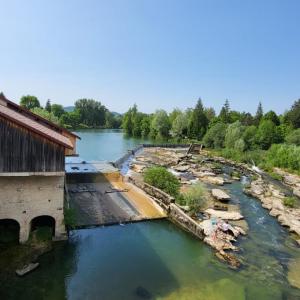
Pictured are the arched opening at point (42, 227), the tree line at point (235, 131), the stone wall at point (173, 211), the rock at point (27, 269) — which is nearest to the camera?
the rock at point (27, 269)

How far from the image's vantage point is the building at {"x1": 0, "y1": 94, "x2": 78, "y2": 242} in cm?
1527

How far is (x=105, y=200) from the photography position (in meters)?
25.5

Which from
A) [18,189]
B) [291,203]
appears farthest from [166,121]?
[18,189]

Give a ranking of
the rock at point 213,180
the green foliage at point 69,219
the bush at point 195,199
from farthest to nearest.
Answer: the rock at point 213,180 → the bush at point 195,199 → the green foliage at point 69,219

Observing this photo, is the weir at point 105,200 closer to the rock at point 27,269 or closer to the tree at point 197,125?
the rock at point 27,269

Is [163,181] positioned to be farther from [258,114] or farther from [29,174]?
[258,114]

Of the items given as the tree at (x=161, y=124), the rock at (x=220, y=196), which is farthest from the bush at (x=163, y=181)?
the tree at (x=161, y=124)

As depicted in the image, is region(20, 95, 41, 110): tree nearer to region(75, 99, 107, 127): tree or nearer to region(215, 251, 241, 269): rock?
region(75, 99, 107, 127): tree

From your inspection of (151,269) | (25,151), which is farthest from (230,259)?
(25,151)

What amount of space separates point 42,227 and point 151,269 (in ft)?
23.5

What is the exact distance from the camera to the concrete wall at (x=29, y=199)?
1677 cm

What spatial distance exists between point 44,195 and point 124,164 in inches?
1193

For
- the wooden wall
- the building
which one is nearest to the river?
the building

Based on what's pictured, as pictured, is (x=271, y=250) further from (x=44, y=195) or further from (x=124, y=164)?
(x=124, y=164)
